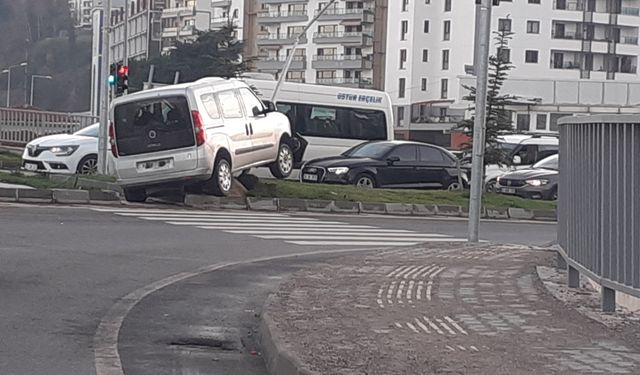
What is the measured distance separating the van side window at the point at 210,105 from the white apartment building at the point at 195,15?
71.2 m

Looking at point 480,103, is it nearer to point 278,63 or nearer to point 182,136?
point 182,136

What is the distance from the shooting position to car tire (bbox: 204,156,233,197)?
22.4 m

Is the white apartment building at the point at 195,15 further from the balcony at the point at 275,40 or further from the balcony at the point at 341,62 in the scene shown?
the balcony at the point at 341,62

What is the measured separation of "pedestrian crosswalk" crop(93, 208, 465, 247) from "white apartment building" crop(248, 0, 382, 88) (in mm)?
63493

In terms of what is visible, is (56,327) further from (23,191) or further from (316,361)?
(23,191)

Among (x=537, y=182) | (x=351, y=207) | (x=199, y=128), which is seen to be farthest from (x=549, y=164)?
(x=199, y=128)

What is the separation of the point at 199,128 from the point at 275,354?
548 inches

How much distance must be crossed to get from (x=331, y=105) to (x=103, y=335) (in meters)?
26.0

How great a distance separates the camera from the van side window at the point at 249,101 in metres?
Answer: 23.2

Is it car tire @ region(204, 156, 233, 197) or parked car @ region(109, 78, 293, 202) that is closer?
parked car @ region(109, 78, 293, 202)

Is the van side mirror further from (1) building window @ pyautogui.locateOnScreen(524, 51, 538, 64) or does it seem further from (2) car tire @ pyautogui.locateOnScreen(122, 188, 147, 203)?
(1) building window @ pyautogui.locateOnScreen(524, 51, 538, 64)

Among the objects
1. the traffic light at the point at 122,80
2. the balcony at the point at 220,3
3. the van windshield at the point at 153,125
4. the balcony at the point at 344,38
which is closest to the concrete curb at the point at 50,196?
the van windshield at the point at 153,125

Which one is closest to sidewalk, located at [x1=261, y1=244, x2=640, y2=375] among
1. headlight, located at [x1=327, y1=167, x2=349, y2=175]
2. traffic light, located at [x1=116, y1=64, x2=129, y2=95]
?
headlight, located at [x1=327, y1=167, x2=349, y2=175]

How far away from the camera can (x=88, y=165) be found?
93.7 feet
